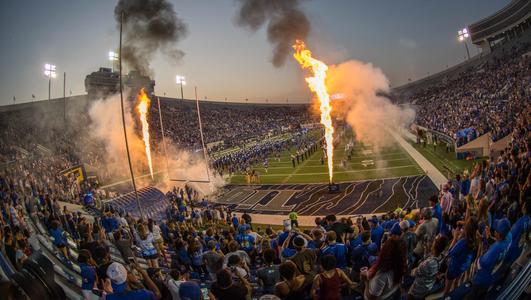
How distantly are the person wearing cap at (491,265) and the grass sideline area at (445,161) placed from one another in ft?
52.8

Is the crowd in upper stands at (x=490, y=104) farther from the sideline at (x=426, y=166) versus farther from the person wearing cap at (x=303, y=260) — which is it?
the person wearing cap at (x=303, y=260)

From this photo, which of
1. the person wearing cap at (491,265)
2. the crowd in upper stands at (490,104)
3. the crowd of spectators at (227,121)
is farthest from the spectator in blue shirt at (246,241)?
the crowd of spectators at (227,121)

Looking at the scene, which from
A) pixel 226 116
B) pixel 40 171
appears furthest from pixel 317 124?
pixel 40 171

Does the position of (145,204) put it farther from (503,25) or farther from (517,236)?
(503,25)

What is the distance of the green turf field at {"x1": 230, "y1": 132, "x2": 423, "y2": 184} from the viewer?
25.2 m

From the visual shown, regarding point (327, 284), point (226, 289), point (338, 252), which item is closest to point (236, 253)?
point (338, 252)

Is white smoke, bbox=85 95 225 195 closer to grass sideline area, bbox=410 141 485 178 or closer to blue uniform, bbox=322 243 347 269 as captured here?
grass sideline area, bbox=410 141 485 178

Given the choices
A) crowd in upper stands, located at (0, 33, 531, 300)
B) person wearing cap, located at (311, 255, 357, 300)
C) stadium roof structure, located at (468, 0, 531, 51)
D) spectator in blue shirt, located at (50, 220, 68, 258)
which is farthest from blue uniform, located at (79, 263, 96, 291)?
stadium roof structure, located at (468, 0, 531, 51)

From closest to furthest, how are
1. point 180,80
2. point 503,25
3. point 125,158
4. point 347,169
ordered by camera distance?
point 347,169 → point 125,158 → point 180,80 → point 503,25

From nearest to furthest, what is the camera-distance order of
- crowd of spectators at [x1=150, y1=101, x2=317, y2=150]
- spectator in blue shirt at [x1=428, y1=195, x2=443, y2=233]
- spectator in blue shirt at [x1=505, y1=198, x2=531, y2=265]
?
1. spectator in blue shirt at [x1=505, y1=198, x2=531, y2=265]
2. spectator in blue shirt at [x1=428, y1=195, x2=443, y2=233]
3. crowd of spectators at [x1=150, y1=101, x2=317, y2=150]

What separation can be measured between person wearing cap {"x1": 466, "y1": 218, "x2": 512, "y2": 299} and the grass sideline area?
1610 centimetres

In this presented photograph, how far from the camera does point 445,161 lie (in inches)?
957

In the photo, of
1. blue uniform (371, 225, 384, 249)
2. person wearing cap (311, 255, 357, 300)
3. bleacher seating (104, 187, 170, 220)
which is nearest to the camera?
person wearing cap (311, 255, 357, 300)

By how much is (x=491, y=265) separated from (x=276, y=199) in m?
19.0
